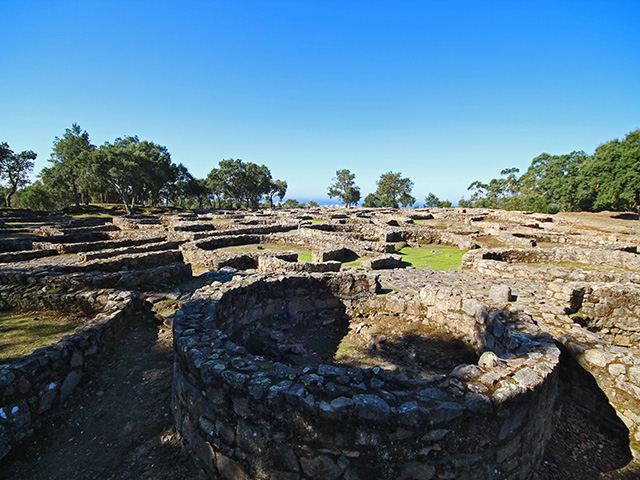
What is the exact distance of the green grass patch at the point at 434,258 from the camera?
1377 centimetres

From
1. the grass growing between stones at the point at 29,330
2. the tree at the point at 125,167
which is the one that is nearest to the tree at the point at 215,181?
the tree at the point at 125,167

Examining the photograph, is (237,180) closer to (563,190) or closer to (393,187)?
(393,187)

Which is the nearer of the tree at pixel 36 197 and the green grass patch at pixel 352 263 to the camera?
the green grass patch at pixel 352 263

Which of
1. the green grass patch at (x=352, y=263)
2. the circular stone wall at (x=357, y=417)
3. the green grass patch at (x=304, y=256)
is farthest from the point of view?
the green grass patch at (x=304, y=256)

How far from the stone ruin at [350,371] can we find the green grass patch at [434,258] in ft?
9.17

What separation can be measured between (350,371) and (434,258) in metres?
13.4

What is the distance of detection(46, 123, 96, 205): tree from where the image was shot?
40094 millimetres

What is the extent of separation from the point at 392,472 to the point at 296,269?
28.1 ft

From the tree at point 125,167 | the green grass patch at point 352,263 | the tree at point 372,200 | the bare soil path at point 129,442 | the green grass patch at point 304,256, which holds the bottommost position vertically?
the bare soil path at point 129,442

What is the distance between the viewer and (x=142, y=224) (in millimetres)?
26125

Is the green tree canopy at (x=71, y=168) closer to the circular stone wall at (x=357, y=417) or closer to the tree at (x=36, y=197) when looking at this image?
the tree at (x=36, y=197)

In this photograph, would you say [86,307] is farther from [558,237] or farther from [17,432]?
[558,237]

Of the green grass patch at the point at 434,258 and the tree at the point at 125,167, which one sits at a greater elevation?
the tree at the point at 125,167

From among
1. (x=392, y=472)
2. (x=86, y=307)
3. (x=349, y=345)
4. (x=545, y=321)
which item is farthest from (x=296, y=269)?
(x=392, y=472)
